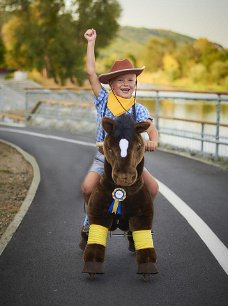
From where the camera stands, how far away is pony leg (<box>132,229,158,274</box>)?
13.0ft

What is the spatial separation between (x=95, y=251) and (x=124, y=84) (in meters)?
1.52

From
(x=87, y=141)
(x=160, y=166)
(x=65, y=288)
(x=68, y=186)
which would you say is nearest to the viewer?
(x=65, y=288)

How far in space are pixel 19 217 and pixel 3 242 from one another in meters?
0.98

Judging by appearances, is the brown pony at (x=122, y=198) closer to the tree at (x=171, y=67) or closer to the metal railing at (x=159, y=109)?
the metal railing at (x=159, y=109)

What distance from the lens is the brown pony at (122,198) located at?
3.75 m

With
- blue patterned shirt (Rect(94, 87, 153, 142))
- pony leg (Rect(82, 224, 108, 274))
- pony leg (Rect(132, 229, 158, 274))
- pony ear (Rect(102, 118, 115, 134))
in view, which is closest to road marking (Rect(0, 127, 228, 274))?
pony leg (Rect(132, 229, 158, 274))

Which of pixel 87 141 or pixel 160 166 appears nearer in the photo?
pixel 160 166

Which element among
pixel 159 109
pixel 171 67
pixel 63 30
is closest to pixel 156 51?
pixel 171 67

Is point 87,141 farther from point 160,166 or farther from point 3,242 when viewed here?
point 3,242

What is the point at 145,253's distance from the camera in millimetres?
4016

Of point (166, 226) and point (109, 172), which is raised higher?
point (109, 172)

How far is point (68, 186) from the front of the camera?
815cm

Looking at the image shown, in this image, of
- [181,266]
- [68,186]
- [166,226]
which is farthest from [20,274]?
[68,186]

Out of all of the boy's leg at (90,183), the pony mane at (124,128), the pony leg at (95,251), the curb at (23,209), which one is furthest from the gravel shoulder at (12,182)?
the pony mane at (124,128)
